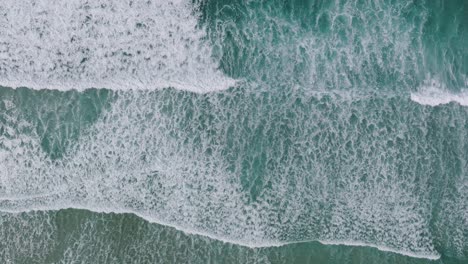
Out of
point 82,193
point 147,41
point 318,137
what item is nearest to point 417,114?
point 318,137

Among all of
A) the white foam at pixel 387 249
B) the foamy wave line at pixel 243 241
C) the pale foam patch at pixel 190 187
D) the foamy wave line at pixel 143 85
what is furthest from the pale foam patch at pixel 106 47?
the white foam at pixel 387 249

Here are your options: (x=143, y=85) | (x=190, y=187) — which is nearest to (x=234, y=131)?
(x=190, y=187)

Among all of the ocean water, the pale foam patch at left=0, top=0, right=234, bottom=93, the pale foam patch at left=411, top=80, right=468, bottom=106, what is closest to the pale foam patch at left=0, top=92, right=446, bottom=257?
the ocean water

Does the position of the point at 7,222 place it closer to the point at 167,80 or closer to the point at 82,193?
the point at 82,193

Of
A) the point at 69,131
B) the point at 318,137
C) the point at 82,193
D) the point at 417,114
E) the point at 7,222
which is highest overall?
the point at 417,114

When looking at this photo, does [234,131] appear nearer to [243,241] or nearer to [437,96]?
[243,241]

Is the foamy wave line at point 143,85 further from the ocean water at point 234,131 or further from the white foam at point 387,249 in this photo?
the white foam at point 387,249
